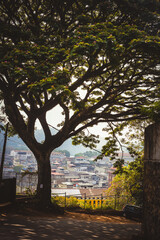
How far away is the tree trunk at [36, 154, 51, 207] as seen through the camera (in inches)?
536

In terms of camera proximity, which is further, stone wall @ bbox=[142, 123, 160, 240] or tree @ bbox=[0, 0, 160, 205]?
tree @ bbox=[0, 0, 160, 205]

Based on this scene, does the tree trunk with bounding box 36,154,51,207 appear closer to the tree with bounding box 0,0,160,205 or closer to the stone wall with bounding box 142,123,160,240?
the tree with bounding box 0,0,160,205

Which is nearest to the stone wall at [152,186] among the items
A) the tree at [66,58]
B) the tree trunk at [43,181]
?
the tree at [66,58]

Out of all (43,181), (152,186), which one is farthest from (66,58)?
(43,181)

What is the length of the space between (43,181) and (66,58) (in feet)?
27.6

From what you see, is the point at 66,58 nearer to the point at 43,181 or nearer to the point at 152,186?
the point at 152,186

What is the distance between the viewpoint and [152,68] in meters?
11.9

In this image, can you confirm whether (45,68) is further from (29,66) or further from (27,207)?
(27,207)

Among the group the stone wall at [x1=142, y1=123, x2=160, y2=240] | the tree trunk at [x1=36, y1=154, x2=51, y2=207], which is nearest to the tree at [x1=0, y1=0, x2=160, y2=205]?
the tree trunk at [x1=36, y1=154, x2=51, y2=207]

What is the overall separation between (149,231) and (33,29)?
10983 millimetres

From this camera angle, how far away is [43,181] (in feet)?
45.2

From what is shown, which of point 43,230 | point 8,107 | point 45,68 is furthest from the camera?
point 8,107

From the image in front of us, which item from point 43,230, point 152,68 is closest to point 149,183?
point 43,230

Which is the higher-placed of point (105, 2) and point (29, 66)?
point (105, 2)
